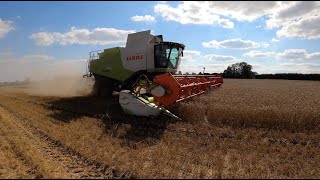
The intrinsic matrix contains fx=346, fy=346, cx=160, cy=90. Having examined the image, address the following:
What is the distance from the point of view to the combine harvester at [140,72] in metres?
11.1

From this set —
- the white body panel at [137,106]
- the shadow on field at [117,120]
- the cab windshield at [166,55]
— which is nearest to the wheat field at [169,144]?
the shadow on field at [117,120]

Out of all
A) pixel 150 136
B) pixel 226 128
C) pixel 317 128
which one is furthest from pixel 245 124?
pixel 150 136

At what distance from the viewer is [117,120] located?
36.6 feet

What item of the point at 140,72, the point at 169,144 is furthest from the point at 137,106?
the point at 140,72

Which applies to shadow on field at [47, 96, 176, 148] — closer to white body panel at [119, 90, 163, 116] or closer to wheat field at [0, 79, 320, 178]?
wheat field at [0, 79, 320, 178]

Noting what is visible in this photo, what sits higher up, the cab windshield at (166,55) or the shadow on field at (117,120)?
the cab windshield at (166,55)

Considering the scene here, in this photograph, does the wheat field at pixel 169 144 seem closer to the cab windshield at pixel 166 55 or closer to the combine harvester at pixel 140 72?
the combine harvester at pixel 140 72

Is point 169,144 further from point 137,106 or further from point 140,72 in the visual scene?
point 140,72

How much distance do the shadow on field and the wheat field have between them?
31mm

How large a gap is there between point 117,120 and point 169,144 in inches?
142

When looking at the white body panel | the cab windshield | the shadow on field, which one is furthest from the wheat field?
the cab windshield

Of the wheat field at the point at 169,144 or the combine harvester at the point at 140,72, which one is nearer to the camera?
the wheat field at the point at 169,144

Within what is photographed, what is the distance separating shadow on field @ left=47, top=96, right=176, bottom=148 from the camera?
8.65 m

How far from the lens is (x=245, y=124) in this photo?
972cm
